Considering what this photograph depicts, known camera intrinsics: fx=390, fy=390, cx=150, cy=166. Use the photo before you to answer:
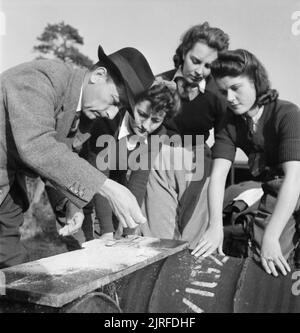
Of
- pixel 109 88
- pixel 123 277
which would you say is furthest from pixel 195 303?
pixel 109 88

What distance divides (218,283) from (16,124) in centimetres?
121

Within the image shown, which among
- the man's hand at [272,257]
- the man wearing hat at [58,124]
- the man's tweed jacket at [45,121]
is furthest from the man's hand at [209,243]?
the man's tweed jacket at [45,121]

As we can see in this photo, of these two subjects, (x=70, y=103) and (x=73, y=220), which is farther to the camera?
(x=73, y=220)

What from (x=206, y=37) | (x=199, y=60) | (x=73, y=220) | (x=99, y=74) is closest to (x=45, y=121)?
(x=99, y=74)

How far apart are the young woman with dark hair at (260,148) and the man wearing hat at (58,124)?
Result: 61 centimetres

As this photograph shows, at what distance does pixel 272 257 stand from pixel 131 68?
4.64 feet

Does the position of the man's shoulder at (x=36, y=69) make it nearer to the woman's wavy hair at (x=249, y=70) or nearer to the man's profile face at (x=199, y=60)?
the woman's wavy hair at (x=249, y=70)

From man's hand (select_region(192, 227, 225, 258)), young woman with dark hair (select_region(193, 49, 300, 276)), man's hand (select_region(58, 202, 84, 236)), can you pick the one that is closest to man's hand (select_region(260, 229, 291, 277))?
young woman with dark hair (select_region(193, 49, 300, 276))

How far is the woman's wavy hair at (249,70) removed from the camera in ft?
7.79

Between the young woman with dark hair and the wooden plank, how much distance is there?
332 millimetres

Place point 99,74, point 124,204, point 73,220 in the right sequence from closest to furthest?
→ point 124,204, point 99,74, point 73,220

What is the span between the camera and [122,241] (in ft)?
7.50

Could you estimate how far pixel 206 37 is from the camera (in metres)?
2.94

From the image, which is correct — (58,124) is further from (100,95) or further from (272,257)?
(272,257)
